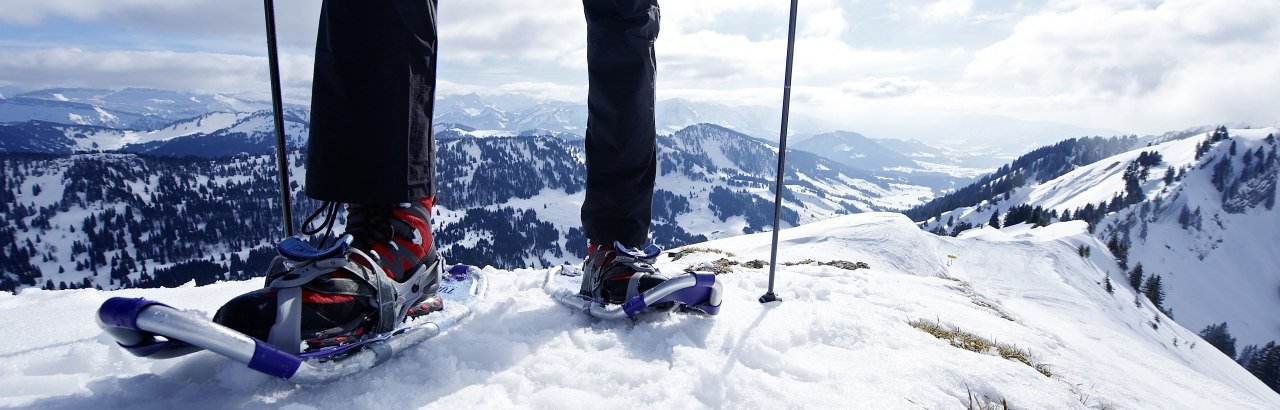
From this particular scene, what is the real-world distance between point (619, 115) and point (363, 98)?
1.11 metres

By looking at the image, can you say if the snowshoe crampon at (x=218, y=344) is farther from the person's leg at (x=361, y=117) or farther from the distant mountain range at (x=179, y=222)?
the distant mountain range at (x=179, y=222)

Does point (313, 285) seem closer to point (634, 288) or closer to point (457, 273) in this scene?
point (634, 288)

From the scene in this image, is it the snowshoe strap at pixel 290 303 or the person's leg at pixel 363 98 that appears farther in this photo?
the person's leg at pixel 363 98

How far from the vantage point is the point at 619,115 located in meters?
2.55

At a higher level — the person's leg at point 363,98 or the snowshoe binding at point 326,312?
the person's leg at point 363,98

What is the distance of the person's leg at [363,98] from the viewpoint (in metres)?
1.85

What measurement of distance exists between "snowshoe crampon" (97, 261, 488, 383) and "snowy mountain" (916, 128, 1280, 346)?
108 m

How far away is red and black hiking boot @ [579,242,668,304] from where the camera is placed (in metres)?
2.61

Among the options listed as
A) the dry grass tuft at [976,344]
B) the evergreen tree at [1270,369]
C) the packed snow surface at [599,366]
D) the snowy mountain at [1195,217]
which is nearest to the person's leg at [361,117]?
the packed snow surface at [599,366]

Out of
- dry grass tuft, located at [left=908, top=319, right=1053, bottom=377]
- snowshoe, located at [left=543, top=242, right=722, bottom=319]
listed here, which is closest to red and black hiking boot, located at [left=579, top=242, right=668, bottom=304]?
snowshoe, located at [left=543, top=242, right=722, bottom=319]

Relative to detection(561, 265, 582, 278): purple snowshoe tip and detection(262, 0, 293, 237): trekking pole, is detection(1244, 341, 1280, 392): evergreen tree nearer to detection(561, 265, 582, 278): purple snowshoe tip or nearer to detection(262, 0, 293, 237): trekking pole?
detection(561, 265, 582, 278): purple snowshoe tip

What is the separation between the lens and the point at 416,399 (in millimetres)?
1683

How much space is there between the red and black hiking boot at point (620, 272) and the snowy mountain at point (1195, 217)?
106 meters

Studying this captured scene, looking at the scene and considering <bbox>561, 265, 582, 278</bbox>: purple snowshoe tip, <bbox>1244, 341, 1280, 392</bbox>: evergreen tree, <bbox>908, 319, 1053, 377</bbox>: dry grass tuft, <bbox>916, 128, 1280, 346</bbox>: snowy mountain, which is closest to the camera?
<bbox>908, 319, 1053, 377</bbox>: dry grass tuft
